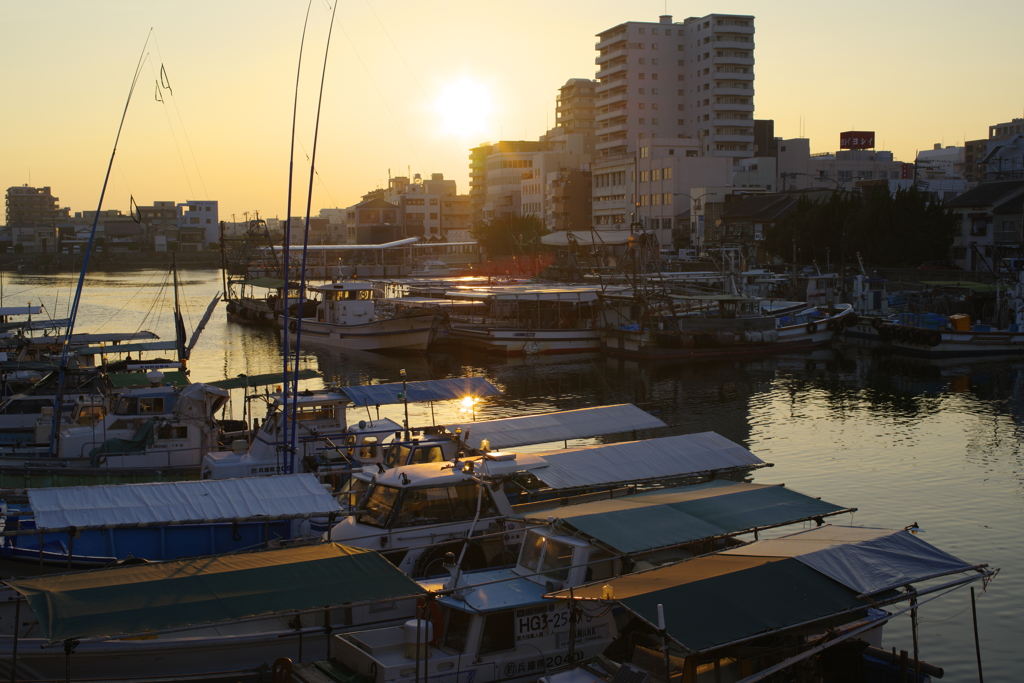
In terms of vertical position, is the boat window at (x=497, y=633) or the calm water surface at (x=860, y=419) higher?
the boat window at (x=497, y=633)

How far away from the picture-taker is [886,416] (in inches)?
1232

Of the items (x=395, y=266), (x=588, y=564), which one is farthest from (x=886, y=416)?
(x=395, y=266)

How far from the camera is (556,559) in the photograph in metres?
11.2

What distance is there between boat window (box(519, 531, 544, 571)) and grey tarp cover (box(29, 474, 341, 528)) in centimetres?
257

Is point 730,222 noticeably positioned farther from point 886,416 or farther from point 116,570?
point 116,570

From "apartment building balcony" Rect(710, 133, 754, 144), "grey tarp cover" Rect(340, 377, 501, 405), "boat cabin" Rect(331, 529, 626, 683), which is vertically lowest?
"boat cabin" Rect(331, 529, 626, 683)

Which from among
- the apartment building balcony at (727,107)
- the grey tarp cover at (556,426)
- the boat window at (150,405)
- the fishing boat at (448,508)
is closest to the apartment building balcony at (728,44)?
the apartment building balcony at (727,107)

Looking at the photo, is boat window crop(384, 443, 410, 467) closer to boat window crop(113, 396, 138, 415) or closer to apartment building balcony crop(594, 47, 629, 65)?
boat window crop(113, 396, 138, 415)

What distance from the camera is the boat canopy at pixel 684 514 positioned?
37.0 ft

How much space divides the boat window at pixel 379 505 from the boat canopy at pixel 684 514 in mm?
2088

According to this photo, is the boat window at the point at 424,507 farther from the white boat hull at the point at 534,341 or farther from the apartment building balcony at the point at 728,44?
the apartment building balcony at the point at 728,44

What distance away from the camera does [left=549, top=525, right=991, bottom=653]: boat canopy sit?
8.94m

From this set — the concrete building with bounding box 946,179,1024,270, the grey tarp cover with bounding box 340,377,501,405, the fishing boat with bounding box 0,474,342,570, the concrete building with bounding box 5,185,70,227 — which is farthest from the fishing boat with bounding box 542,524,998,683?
the concrete building with bounding box 5,185,70,227

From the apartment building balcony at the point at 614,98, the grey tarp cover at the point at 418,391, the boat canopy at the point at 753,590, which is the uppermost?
the apartment building balcony at the point at 614,98
